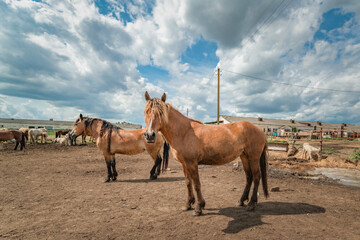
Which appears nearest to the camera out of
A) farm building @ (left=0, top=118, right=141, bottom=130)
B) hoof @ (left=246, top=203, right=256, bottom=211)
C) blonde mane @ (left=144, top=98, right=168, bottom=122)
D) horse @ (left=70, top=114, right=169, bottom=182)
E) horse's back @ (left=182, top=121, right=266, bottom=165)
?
blonde mane @ (left=144, top=98, right=168, bottom=122)

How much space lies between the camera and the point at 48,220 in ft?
11.4

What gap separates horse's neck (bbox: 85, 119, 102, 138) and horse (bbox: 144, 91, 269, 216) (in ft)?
15.0

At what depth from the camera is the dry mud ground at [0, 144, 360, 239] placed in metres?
3.03

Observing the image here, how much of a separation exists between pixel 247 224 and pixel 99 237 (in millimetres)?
2865

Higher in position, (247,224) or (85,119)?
(85,119)

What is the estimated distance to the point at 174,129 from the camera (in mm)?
3844

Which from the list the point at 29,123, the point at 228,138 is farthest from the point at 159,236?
the point at 29,123

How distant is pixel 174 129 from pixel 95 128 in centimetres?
502

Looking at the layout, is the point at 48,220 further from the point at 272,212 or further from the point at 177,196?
the point at 272,212

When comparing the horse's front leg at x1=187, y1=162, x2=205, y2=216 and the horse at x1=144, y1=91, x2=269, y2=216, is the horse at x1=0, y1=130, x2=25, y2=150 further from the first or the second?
the horse's front leg at x1=187, y1=162, x2=205, y2=216

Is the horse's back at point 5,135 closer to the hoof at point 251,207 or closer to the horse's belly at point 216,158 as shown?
the horse's belly at point 216,158

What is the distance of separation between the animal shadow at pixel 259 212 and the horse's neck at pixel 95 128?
19.6 ft

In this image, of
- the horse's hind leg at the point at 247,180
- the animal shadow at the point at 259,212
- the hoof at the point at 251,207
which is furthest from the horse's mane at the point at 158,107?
the hoof at the point at 251,207

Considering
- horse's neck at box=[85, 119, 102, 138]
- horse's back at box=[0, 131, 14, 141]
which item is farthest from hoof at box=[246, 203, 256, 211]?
horse's back at box=[0, 131, 14, 141]
